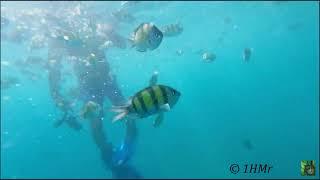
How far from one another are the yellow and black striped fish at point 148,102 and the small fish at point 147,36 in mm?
1435

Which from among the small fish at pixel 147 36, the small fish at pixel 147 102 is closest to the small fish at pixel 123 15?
the small fish at pixel 147 36

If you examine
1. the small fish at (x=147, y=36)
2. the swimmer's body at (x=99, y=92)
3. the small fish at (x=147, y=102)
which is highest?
the swimmer's body at (x=99, y=92)

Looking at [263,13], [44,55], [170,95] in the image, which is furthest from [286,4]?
[170,95]

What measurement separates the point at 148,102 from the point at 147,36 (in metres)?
1.67

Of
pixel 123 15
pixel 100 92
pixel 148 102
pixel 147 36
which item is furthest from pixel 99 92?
pixel 148 102

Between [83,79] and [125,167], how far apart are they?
14.7 ft

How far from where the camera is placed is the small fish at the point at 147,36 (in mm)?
5562

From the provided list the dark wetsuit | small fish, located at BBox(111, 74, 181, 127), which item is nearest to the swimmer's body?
the dark wetsuit

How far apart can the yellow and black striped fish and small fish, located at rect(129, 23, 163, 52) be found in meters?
1.44

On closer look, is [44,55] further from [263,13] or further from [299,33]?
[299,33]

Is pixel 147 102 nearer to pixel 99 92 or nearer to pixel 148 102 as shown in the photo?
pixel 148 102

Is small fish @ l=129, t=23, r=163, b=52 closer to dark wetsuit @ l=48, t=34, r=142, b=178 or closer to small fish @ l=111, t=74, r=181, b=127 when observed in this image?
small fish @ l=111, t=74, r=181, b=127

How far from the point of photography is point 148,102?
4.27 meters

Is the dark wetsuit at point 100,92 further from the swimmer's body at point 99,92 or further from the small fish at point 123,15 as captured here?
the small fish at point 123,15
